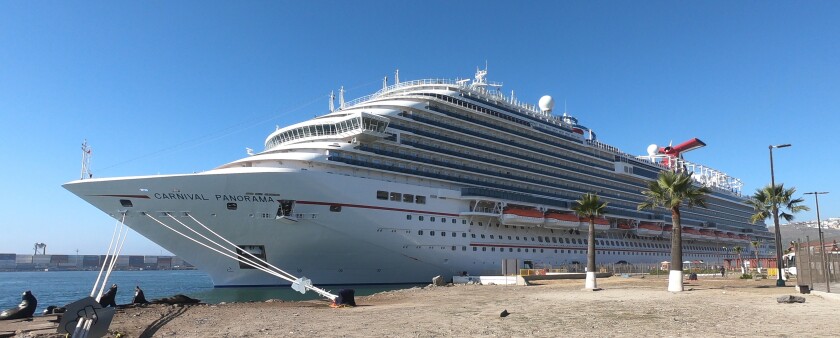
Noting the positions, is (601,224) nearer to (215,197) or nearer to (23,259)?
(215,197)

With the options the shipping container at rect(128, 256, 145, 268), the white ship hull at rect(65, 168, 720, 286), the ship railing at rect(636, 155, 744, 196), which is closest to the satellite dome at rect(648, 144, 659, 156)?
the ship railing at rect(636, 155, 744, 196)

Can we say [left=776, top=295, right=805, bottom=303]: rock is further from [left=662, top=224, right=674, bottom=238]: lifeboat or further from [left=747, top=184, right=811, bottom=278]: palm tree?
[left=662, top=224, right=674, bottom=238]: lifeboat

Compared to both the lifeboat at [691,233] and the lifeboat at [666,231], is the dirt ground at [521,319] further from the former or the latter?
the lifeboat at [691,233]

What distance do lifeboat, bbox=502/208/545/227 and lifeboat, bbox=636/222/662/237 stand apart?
19.1 metres

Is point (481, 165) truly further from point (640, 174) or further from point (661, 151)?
point (661, 151)

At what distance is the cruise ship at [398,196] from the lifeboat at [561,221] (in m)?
0.17

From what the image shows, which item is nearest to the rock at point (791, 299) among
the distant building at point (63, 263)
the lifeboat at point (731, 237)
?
the lifeboat at point (731, 237)

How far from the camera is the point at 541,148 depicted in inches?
2039

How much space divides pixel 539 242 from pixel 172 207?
29806mm

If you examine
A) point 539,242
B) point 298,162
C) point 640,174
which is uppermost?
point 640,174

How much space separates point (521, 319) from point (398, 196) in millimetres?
21588

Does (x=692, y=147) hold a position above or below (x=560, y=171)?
above

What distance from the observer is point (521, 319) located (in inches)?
583

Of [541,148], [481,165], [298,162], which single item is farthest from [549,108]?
[298,162]
